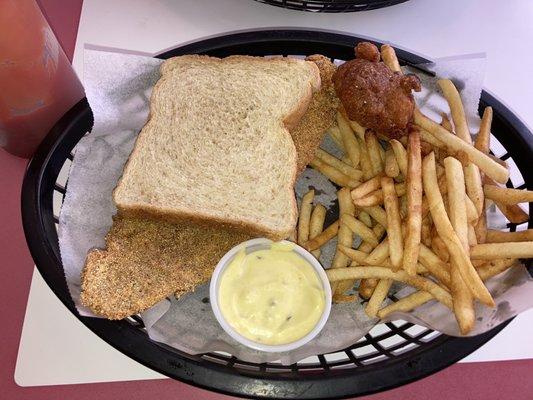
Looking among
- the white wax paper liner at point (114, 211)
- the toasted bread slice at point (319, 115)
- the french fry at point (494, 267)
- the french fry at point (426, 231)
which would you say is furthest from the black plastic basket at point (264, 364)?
the toasted bread slice at point (319, 115)

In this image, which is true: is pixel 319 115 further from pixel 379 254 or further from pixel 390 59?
pixel 379 254

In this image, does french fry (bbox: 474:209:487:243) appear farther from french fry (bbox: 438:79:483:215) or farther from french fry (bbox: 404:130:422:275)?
french fry (bbox: 404:130:422:275)

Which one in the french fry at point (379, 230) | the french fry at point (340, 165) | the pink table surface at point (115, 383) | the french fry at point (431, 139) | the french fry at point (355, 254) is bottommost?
the pink table surface at point (115, 383)

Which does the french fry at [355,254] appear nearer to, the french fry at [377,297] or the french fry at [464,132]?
the french fry at [377,297]

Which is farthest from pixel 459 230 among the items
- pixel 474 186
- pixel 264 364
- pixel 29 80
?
pixel 29 80

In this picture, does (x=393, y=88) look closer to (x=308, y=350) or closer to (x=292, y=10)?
(x=292, y=10)

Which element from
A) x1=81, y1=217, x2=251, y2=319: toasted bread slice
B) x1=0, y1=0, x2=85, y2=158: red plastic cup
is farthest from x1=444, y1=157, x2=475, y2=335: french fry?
x1=0, y1=0, x2=85, y2=158: red plastic cup

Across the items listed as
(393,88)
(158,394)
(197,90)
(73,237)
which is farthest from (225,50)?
(158,394)
